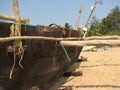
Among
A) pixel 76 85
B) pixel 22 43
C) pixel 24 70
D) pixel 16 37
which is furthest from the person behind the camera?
pixel 76 85

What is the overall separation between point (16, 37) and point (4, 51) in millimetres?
277

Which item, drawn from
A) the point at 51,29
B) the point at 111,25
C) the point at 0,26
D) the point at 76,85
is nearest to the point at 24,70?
the point at 0,26

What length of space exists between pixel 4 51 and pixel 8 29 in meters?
0.31

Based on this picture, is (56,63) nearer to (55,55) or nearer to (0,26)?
(55,55)

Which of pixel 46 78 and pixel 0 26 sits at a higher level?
pixel 0 26

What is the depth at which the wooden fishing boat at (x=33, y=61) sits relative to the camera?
10.2 feet

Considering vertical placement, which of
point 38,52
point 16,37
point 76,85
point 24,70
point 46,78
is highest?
point 16,37

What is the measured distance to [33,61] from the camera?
358cm

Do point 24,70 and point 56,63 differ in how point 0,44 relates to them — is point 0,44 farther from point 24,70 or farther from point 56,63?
point 56,63

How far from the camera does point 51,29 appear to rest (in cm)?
423

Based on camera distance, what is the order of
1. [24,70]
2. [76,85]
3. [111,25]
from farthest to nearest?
[111,25] < [76,85] < [24,70]

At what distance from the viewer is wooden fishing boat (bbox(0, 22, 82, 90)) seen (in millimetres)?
3102

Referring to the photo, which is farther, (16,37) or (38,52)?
(38,52)

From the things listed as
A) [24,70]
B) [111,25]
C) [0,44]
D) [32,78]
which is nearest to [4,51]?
[0,44]
